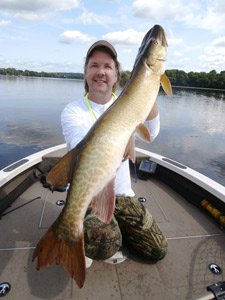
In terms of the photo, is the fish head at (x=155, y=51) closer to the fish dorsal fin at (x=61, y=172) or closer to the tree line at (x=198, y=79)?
the fish dorsal fin at (x=61, y=172)

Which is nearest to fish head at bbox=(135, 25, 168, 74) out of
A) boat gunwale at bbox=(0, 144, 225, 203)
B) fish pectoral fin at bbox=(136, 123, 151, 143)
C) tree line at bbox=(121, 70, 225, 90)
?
fish pectoral fin at bbox=(136, 123, 151, 143)

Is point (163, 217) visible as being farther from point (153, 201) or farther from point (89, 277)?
point (89, 277)

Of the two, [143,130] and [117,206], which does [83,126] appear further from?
[117,206]

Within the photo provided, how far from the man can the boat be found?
0.25m

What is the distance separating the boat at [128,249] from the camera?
2.27 metres

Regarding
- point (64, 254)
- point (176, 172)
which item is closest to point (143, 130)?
point (64, 254)

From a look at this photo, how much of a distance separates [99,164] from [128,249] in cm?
171

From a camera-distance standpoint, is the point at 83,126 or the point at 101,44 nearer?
the point at 83,126

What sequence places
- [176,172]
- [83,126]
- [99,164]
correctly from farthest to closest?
[176,172] → [83,126] → [99,164]

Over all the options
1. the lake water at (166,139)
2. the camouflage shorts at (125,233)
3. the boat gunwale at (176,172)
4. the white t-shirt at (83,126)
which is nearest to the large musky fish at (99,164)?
the white t-shirt at (83,126)

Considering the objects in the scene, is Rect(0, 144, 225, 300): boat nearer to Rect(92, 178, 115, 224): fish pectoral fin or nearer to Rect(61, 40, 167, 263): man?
Rect(61, 40, 167, 263): man

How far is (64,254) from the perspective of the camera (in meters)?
1.60

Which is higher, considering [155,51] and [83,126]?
[155,51]

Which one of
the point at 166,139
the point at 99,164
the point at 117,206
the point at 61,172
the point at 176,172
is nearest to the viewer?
the point at 99,164
